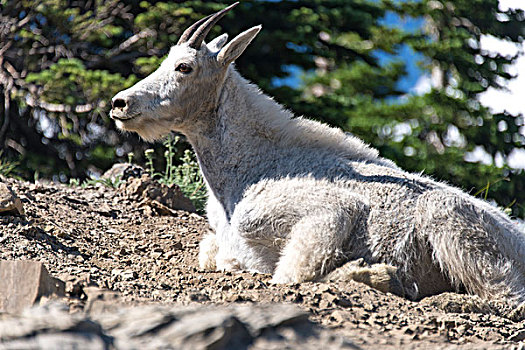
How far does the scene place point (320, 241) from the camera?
5.22 metres

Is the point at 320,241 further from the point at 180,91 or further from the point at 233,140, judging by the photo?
the point at 180,91

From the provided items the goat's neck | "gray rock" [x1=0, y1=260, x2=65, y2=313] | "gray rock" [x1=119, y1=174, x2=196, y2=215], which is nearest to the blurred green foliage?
"gray rock" [x1=119, y1=174, x2=196, y2=215]

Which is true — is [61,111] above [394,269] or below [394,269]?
below

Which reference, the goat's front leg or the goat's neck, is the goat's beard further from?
the goat's front leg

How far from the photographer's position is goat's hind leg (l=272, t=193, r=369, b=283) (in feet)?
17.1

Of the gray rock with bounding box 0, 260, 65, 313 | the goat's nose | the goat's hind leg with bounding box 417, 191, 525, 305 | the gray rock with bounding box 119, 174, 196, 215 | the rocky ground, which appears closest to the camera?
the rocky ground

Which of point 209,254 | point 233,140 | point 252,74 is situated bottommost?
point 252,74

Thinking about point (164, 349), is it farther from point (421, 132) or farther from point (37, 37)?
point (421, 132)

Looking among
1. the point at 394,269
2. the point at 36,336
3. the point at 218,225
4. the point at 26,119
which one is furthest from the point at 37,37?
the point at 36,336

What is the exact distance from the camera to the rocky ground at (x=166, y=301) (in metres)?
2.88

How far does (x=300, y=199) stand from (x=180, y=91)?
1549 millimetres

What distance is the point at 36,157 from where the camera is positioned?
15.2 m

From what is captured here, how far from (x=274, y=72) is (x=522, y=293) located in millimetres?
12834

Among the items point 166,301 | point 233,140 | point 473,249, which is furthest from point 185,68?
point 473,249
